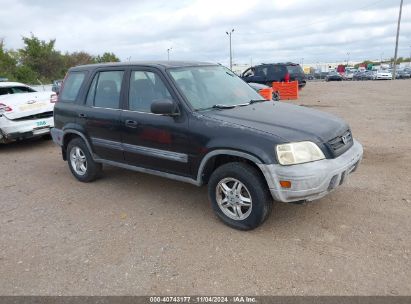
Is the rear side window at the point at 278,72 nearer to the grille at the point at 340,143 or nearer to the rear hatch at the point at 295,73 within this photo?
the rear hatch at the point at 295,73

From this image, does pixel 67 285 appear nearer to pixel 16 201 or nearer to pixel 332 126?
pixel 16 201

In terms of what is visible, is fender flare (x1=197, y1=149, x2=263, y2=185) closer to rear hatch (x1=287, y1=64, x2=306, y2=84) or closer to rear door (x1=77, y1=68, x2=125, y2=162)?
rear door (x1=77, y1=68, x2=125, y2=162)

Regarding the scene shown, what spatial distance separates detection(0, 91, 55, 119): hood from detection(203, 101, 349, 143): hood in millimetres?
5388

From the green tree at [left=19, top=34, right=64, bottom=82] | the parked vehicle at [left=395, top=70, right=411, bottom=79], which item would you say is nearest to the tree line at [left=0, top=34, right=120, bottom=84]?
the green tree at [left=19, top=34, right=64, bottom=82]

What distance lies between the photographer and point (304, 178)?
138 inches

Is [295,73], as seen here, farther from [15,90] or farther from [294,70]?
[15,90]

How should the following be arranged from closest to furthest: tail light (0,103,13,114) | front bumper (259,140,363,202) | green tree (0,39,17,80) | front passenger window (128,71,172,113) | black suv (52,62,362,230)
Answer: front bumper (259,140,363,202) < black suv (52,62,362,230) < front passenger window (128,71,172,113) < tail light (0,103,13,114) < green tree (0,39,17,80)

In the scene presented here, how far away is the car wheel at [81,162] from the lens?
5.60 m

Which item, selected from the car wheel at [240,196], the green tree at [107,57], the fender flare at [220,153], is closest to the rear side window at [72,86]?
the fender flare at [220,153]

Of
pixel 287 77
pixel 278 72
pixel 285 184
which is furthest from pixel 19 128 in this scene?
pixel 278 72

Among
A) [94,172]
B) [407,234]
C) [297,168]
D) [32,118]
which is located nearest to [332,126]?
[297,168]

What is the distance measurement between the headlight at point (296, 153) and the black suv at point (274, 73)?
16292mm

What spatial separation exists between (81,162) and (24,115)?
2.98 m

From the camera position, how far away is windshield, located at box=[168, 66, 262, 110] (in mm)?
4398
